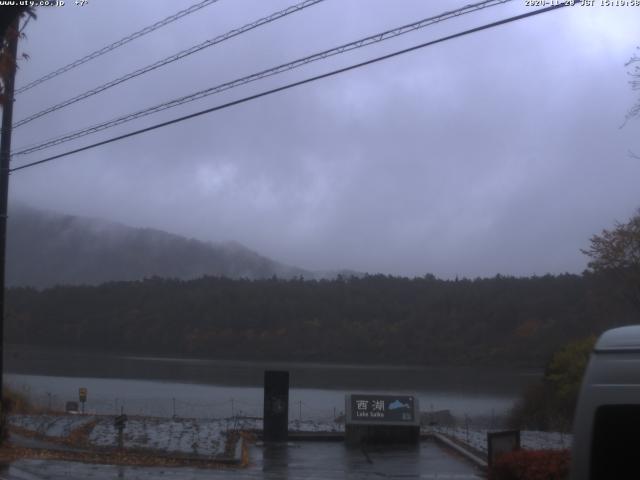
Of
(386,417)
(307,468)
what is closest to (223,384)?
(386,417)

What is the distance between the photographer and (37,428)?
84.5 feet

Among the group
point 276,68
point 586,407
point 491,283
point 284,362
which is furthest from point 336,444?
point 491,283

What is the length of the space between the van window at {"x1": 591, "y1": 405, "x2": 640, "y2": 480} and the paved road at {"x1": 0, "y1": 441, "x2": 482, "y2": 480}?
13.7 metres

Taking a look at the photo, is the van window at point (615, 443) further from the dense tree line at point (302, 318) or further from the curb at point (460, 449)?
the dense tree line at point (302, 318)

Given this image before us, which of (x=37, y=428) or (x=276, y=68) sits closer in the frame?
(x=276, y=68)

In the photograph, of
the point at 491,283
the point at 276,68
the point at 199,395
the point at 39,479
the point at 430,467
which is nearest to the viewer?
the point at 276,68

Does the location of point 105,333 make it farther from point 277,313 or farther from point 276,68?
point 276,68

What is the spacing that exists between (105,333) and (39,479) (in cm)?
6901

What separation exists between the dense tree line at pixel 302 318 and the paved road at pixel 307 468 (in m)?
42.7

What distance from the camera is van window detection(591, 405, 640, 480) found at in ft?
14.6

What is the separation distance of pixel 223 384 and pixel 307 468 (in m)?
36.4

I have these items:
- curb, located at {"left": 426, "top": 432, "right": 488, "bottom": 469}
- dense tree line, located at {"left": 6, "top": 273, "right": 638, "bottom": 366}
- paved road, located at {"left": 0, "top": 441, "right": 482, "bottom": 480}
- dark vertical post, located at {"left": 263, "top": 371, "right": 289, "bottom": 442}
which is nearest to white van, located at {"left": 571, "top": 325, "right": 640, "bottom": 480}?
paved road, located at {"left": 0, "top": 441, "right": 482, "bottom": 480}

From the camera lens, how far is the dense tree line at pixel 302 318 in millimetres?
70062

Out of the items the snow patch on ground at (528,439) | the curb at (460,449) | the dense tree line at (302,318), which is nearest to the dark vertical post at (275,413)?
the curb at (460,449)
